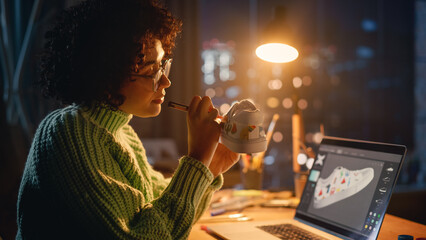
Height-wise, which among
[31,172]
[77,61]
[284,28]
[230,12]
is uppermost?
[230,12]

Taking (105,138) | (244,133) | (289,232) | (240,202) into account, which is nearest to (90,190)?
(105,138)

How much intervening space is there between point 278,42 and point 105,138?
83 centimetres

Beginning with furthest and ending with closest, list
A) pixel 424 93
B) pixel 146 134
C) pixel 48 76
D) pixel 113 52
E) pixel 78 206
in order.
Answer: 1. pixel 424 93
2. pixel 146 134
3. pixel 48 76
4. pixel 113 52
5. pixel 78 206

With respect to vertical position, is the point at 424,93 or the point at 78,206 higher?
the point at 424,93

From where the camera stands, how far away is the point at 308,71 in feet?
12.6

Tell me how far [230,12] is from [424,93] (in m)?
2.38

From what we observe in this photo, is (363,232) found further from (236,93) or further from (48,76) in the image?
(236,93)

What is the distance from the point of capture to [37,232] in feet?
2.82

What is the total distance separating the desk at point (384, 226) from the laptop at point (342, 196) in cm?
5

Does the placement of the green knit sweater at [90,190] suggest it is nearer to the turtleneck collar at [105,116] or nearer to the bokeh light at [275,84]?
the turtleneck collar at [105,116]

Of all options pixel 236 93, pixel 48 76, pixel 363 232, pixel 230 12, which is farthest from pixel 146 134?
pixel 363 232

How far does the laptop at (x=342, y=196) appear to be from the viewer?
97 cm

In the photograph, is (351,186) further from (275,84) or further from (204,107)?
(275,84)

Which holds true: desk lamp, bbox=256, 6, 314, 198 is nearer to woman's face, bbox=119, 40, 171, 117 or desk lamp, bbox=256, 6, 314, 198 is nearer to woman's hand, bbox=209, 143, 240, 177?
woman's hand, bbox=209, 143, 240, 177
